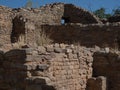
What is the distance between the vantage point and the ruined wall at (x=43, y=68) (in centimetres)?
763

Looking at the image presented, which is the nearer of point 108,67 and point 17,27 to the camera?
point 108,67

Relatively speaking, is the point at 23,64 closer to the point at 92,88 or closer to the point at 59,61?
the point at 59,61

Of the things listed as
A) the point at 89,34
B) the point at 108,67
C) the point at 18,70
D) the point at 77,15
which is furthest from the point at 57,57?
the point at 77,15

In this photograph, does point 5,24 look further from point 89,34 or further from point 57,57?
point 57,57

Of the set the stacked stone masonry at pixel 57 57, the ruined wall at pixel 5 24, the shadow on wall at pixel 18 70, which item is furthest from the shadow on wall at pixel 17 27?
the shadow on wall at pixel 18 70

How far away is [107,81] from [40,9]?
381 inches

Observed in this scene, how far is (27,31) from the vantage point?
16156mm

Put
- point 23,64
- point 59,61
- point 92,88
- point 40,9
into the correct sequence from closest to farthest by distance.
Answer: point 23,64
point 59,61
point 92,88
point 40,9

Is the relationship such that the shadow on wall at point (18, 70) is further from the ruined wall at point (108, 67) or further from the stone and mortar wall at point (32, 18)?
the stone and mortar wall at point (32, 18)

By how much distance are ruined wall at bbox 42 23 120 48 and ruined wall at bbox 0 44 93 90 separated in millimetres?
5461

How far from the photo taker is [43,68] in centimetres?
795

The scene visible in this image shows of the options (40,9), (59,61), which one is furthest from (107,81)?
(40,9)

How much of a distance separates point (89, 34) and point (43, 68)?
7752mm

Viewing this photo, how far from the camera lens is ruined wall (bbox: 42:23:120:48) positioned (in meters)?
15.0
